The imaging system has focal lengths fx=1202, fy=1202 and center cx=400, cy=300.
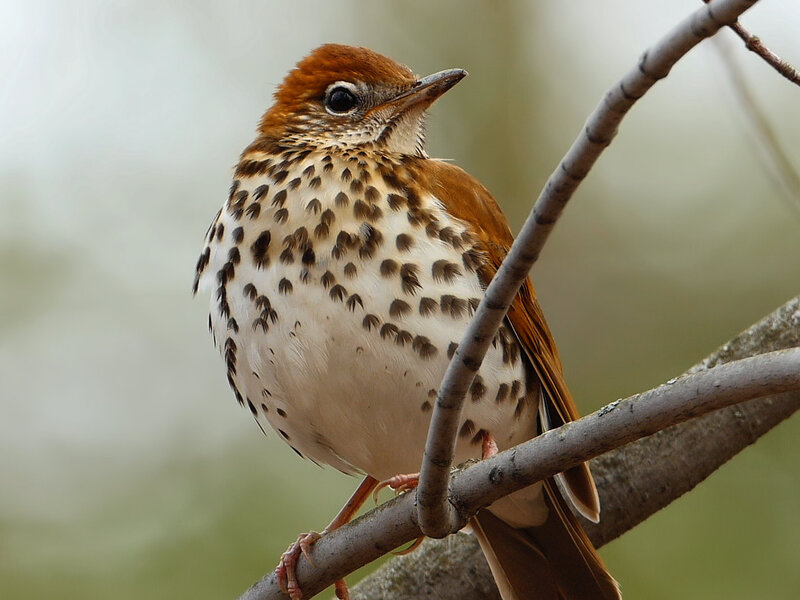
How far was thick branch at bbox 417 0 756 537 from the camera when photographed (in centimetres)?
205

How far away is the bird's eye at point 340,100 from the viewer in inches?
177

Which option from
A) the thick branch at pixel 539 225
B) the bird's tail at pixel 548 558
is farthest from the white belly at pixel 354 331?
the thick branch at pixel 539 225

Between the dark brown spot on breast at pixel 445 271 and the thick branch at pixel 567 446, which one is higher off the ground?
the dark brown spot on breast at pixel 445 271

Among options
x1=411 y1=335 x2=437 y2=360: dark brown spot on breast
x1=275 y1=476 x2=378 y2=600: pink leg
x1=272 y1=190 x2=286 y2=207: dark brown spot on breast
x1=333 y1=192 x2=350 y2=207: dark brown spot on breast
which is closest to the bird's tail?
x1=275 y1=476 x2=378 y2=600: pink leg

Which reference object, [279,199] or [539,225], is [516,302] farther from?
[539,225]

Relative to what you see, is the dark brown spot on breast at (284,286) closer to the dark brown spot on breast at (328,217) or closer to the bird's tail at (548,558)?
the dark brown spot on breast at (328,217)

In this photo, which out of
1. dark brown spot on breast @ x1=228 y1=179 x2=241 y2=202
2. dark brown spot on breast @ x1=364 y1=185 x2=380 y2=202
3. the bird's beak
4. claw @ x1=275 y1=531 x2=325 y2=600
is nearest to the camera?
claw @ x1=275 y1=531 x2=325 y2=600

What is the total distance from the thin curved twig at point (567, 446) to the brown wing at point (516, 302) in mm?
911

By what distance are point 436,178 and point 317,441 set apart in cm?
101

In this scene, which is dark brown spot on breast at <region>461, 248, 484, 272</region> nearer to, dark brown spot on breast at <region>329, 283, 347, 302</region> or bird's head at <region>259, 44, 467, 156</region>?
dark brown spot on breast at <region>329, 283, 347, 302</region>

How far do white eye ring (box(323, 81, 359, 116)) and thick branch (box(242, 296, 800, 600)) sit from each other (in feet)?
Answer: 5.85

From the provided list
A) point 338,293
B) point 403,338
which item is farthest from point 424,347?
point 338,293

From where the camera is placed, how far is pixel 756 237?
7266 millimetres

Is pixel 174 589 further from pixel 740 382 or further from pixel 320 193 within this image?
pixel 740 382
